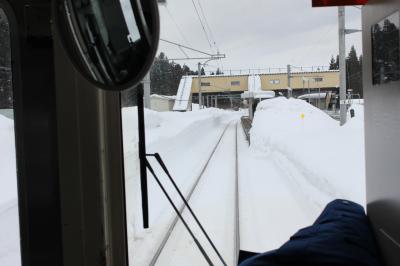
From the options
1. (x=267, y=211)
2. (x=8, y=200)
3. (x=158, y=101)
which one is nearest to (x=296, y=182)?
(x=267, y=211)

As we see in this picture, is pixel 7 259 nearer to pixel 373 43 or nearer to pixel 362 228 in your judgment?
pixel 362 228

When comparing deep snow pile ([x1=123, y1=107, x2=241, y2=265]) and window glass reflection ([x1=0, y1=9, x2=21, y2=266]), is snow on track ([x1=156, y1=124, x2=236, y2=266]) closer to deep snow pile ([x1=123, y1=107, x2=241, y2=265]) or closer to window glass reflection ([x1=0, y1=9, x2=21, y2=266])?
deep snow pile ([x1=123, y1=107, x2=241, y2=265])

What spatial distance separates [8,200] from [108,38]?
970 millimetres

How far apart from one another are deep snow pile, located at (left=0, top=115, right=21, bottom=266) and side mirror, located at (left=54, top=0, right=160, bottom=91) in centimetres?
55

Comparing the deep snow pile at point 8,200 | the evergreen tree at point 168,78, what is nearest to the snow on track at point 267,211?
the evergreen tree at point 168,78

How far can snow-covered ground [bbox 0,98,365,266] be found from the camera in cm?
182

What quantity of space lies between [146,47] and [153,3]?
12 centimetres

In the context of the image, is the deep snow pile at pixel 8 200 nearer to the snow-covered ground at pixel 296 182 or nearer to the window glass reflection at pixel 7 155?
the window glass reflection at pixel 7 155

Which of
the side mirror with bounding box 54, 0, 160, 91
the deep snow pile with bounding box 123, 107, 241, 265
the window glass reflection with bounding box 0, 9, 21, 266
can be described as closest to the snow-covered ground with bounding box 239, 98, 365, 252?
the deep snow pile with bounding box 123, 107, 241, 265

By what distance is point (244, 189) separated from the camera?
8766 millimetres

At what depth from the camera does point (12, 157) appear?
1.62 meters

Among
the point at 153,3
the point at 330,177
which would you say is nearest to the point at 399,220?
the point at 153,3

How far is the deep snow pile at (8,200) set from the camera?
163 cm

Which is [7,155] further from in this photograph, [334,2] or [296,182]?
[296,182]
